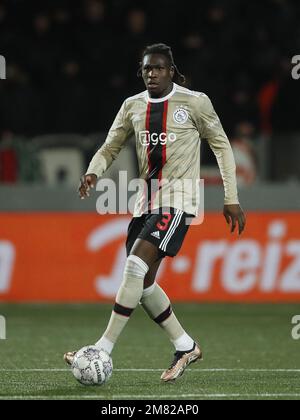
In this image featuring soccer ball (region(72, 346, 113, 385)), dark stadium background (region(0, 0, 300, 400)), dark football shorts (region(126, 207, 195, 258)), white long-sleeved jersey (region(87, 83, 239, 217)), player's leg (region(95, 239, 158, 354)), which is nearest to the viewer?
soccer ball (region(72, 346, 113, 385))

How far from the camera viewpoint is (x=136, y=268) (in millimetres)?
6707

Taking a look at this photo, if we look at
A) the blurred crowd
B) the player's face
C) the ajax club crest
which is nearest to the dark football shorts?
the ajax club crest

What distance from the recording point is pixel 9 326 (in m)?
10.6

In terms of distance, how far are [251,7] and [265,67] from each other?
1.07m

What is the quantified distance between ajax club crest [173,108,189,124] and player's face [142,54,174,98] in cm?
17

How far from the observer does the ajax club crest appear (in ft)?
22.8

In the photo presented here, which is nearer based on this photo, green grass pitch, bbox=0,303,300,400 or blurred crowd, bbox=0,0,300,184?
green grass pitch, bbox=0,303,300,400

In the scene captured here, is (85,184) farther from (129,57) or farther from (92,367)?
(129,57)

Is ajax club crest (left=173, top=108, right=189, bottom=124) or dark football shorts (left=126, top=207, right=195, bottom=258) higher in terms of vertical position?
ajax club crest (left=173, top=108, right=189, bottom=124)

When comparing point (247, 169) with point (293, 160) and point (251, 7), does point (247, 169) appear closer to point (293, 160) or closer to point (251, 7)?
point (293, 160)

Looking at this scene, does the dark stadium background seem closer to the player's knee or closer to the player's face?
the player's knee

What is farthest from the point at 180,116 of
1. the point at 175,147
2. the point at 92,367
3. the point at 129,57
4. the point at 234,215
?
the point at 129,57

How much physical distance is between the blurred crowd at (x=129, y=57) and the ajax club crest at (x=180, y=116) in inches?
264

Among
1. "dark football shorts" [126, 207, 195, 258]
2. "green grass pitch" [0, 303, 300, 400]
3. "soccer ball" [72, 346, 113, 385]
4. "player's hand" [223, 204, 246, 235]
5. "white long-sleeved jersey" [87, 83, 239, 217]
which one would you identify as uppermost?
"white long-sleeved jersey" [87, 83, 239, 217]
